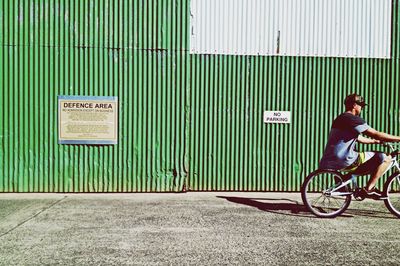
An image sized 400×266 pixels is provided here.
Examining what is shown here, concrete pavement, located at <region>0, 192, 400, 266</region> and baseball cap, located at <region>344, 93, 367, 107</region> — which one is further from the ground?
baseball cap, located at <region>344, 93, 367, 107</region>

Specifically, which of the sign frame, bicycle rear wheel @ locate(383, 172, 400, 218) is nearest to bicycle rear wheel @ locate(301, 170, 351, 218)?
bicycle rear wheel @ locate(383, 172, 400, 218)

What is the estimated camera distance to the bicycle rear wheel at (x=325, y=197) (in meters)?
6.66

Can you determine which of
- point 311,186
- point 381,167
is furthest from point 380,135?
point 311,186

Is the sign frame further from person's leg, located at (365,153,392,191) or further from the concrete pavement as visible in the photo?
person's leg, located at (365,153,392,191)

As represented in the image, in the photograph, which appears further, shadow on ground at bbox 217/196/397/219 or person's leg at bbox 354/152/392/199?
shadow on ground at bbox 217/196/397/219

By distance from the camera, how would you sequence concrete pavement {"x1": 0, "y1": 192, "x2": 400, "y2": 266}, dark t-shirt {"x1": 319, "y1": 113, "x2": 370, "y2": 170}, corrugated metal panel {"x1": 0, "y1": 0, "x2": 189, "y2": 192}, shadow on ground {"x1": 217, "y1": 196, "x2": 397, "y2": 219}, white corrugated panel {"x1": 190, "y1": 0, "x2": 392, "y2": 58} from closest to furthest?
concrete pavement {"x1": 0, "y1": 192, "x2": 400, "y2": 266} < dark t-shirt {"x1": 319, "y1": 113, "x2": 370, "y2": 170} < shadow on ground {"x1": 217, "y1": 196, "x2": 397, "y2": 219} < corrugated metal panel {"x1": 0, "y1": 0, "x2": 189, "y2": 192} < white corrugated panel {"x1": 190, "y1": 0, "x2": 392, "y2": 58}

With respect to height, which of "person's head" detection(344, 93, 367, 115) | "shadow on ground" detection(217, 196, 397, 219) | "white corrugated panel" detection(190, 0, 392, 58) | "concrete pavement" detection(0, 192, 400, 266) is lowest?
"shadow on ground" detection(217, 196, 397, 219)

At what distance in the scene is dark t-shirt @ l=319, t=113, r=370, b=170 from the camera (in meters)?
6.51

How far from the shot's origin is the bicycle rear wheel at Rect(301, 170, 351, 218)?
6.66 m

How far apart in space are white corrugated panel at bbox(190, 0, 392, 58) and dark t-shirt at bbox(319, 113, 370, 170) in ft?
8.53

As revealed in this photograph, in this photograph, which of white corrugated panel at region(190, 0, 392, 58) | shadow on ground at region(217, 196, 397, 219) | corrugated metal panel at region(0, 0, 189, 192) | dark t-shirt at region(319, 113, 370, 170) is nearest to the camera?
dark t-shirt at region(319, 113, 370, 170)

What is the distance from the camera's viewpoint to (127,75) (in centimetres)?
852

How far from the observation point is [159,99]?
8594 mm

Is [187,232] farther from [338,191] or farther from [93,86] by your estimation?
[93,86]
